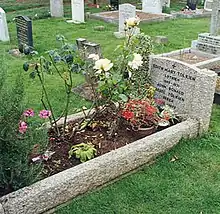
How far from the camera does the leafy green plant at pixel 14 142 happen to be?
336 centimetres

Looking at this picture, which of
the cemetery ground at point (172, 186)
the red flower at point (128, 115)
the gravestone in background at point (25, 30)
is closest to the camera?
the cemetery ground at point (172, 186)

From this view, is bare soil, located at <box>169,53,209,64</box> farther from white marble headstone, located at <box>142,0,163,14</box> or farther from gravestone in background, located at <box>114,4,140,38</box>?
white marble headstone, located at <box>142,0,163,14</box>

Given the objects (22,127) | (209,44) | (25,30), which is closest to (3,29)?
(25,30)

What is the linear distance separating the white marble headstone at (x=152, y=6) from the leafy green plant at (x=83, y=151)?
453 inches

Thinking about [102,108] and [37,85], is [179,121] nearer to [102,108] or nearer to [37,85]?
[102,108]

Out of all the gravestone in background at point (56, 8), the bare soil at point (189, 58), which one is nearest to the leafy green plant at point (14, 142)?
the bare soil at point (189, 58)

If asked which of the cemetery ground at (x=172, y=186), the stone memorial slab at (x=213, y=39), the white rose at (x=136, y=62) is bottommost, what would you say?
the cemetery ground at (x=172, y=186)

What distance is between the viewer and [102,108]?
4941 mm

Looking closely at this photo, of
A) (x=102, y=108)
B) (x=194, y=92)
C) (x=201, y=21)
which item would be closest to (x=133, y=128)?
(x=102, y=108)

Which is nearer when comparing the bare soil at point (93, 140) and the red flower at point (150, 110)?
the bare soil at point (93, 140)

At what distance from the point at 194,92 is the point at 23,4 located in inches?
591

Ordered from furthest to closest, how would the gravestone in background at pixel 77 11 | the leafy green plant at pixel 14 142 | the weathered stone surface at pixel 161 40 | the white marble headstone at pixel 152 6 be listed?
1. the white marble headstone at pixel 152 6
2. the gravestone in background at pixel 77 11
3. the weathered stone surface at pixel 161 40
4. the leafy green plant at pixel 14 142

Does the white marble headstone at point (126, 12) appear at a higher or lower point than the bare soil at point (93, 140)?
higher

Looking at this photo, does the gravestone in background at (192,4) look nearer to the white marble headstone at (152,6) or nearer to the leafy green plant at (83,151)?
the white marble headstone at (152,6)
